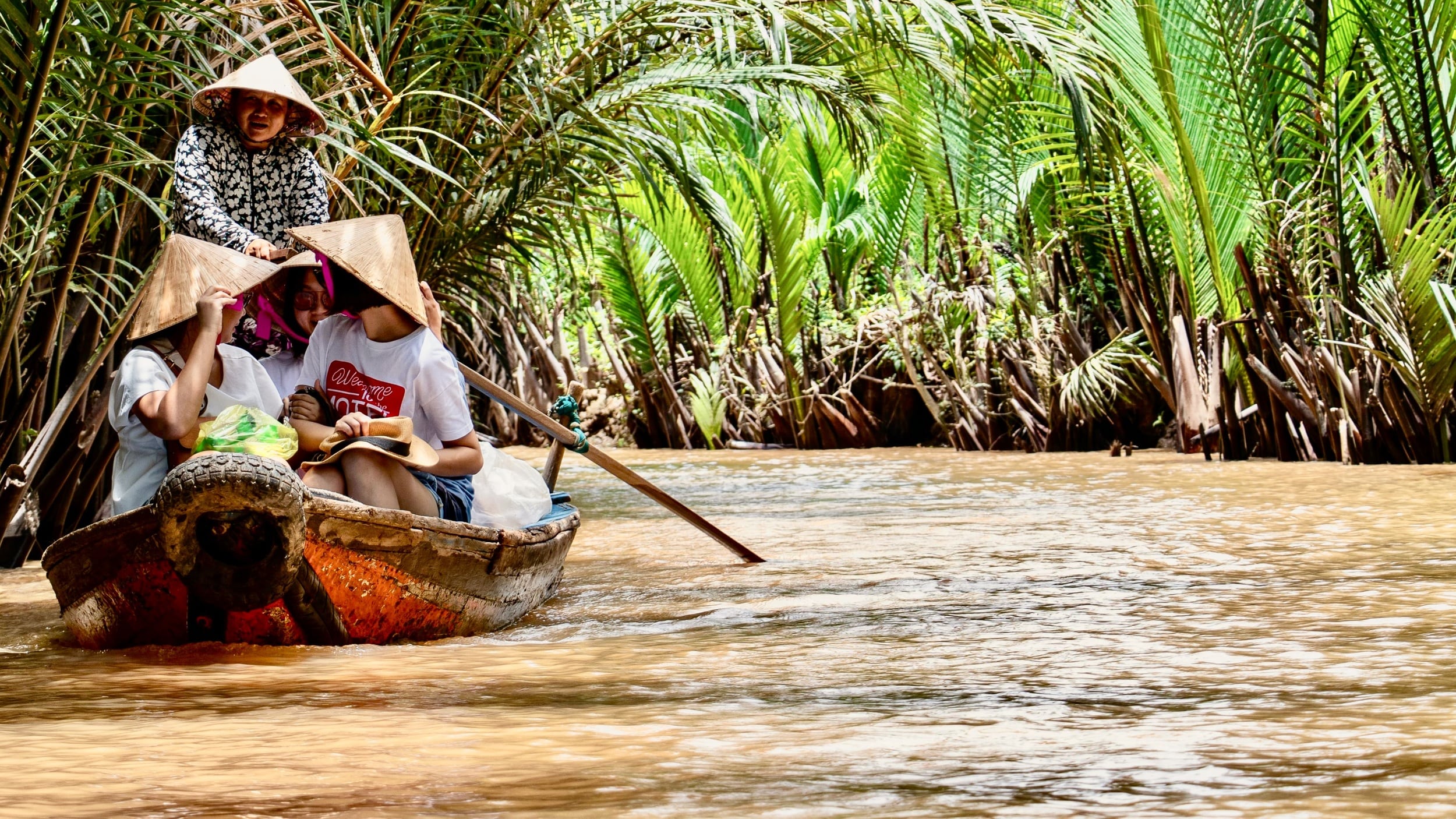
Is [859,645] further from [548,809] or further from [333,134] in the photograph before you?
[333,134]

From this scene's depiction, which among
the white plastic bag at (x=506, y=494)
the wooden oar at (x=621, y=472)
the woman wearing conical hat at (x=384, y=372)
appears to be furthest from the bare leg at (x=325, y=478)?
the wooden oar at (x=621, y=472)

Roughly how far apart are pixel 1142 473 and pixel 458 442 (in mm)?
4993

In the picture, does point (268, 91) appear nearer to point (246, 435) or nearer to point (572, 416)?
point (246, 435)

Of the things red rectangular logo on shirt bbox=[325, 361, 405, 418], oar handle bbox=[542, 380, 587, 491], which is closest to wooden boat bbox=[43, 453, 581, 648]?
red rectangular logo on shirt bbox=[325, 361, 405, 418]

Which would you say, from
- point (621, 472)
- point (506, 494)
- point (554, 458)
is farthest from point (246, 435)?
point (554, 458)

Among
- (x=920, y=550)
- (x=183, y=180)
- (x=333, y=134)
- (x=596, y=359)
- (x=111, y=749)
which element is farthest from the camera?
(x=596, y=359)

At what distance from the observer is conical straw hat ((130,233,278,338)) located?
11.0 feet

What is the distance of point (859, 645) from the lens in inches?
128

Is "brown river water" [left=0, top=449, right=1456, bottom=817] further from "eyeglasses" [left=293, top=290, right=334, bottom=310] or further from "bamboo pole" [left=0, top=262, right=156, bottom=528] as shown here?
"eyeglasses" [left=293, top=290, right=334, bottom=310]

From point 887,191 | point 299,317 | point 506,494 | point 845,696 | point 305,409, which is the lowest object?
point 845,696

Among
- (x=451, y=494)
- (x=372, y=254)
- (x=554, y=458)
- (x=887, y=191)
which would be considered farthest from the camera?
(x=887, y=191)

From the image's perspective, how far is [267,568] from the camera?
9.75ft

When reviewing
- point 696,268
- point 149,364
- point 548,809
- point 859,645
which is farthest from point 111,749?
point 696,268

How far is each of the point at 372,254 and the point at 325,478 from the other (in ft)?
Answer: 1.81
